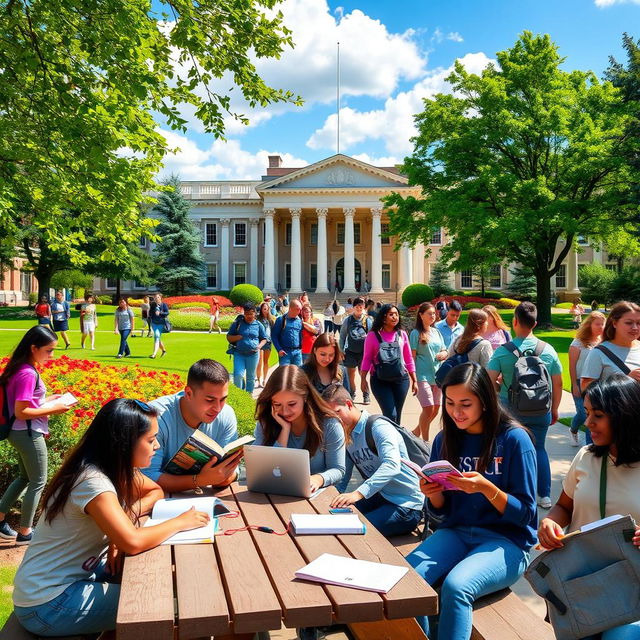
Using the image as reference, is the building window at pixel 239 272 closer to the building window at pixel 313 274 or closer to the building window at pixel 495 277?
the building window at pixel 313 274

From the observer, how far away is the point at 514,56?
29094 mm

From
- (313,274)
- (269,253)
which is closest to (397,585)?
(269,253)

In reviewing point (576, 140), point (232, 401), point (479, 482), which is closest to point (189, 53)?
point (232, 401)

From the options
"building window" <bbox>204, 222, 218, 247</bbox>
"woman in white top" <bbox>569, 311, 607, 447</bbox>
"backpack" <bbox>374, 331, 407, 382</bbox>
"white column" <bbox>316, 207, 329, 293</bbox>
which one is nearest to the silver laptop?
"backpack" <bbox>374, 331, 407, 382</bbox>

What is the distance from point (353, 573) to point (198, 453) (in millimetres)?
1395

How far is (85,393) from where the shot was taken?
700cm

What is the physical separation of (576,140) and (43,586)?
2904 centimetres

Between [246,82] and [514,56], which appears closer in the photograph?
[246,82]

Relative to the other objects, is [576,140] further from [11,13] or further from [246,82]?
[11,13]

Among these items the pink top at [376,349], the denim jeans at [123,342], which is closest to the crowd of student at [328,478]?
the pink top at [376,349]

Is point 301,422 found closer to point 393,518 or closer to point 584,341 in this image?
point 393,518

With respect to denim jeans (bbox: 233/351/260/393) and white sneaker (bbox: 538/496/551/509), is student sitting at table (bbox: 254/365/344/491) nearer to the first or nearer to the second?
white sneaker (bbox: 538/496/551/509)

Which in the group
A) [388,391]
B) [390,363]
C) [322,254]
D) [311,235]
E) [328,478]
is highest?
[311,235]

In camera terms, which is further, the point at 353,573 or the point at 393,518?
the point at 393,518
